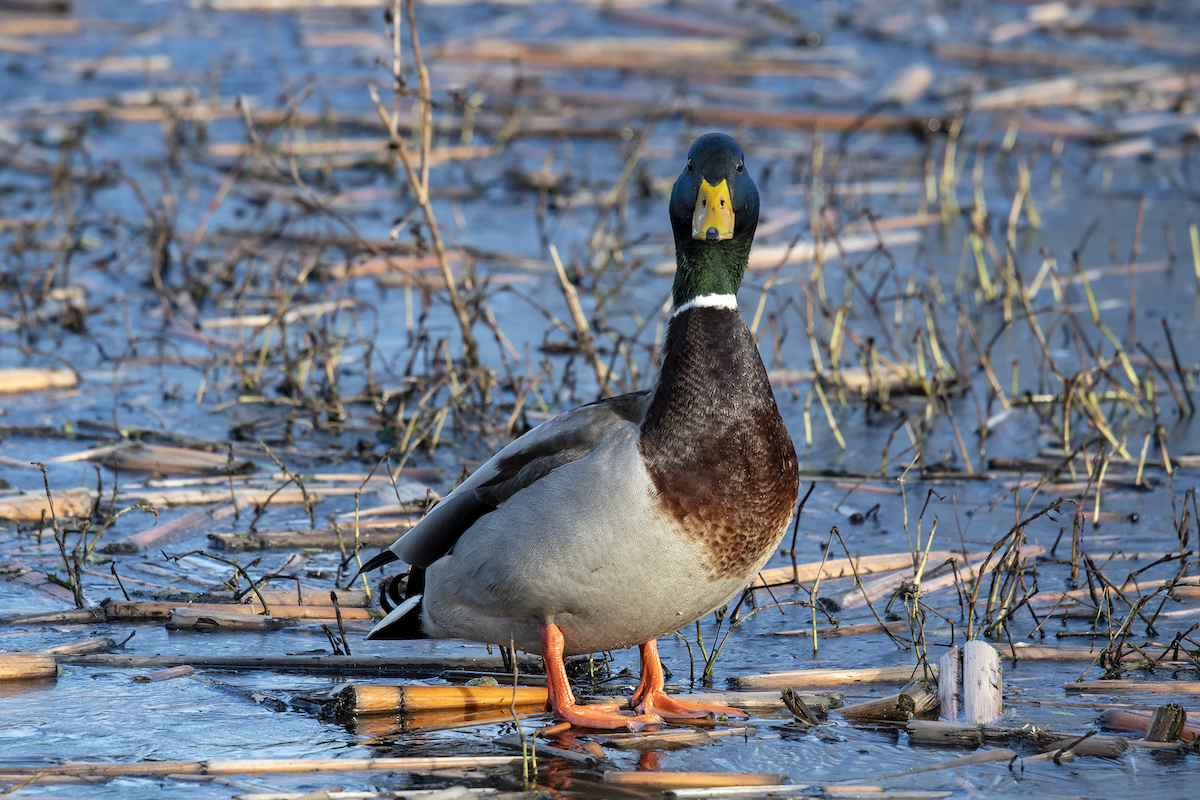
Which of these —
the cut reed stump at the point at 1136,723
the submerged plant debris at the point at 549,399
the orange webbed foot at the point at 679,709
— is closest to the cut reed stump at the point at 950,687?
the submerged plant debris at the point at 549,399

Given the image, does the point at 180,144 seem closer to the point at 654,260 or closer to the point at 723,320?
the point at 654,260

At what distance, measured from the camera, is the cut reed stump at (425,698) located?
11.4 feet

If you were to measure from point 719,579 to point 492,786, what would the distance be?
710 millimetres

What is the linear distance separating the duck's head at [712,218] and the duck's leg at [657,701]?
2.91 ft

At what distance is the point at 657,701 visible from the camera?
3576mm

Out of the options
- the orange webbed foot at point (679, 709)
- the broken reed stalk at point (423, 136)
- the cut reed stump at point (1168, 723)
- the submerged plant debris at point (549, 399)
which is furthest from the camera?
the broken reed stalk at point (423, 136)

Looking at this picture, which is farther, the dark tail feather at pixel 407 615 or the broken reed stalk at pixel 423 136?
the broken reed stalk at pixel 423 136

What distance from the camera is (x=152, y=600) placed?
166 inches

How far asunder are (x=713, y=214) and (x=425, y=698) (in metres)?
1.35

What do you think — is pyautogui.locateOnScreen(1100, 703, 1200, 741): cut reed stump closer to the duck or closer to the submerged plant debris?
the submerged plant debris

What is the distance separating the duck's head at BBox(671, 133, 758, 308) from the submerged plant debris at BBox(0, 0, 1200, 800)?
928 millimetres

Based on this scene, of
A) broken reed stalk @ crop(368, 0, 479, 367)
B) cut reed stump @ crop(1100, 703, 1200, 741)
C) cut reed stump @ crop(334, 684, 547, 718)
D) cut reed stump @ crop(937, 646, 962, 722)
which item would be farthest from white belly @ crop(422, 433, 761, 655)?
broken reed stalk @ crop(368, 0, 479, 367)

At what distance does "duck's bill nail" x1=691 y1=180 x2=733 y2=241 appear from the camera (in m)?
3.54

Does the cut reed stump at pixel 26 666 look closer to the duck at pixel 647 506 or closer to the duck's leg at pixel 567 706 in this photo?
the duck at pixel 647 506
